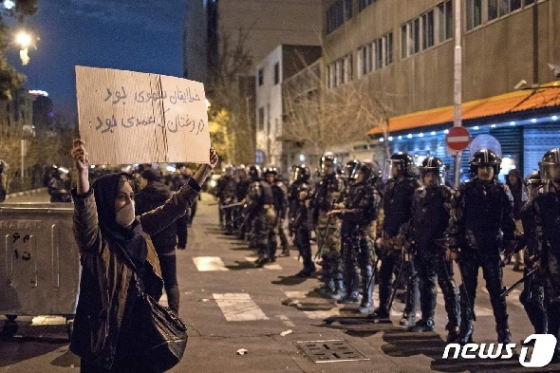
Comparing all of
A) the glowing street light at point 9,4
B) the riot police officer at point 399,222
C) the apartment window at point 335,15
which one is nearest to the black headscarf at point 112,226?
the riot police officer at point 399,222

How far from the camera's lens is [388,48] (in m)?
29.2

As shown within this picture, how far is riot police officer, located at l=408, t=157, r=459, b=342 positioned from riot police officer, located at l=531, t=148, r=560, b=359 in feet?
3.85

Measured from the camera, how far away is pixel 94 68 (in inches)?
161

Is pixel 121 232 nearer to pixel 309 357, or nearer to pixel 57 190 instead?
pixel 309 357

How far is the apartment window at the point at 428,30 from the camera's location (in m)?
24.7

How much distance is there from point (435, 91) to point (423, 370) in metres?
18.4

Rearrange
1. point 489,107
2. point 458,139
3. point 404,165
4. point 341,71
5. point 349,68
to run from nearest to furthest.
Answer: point 404,165 < point 458,139 < point 489,107 < point 349,68 < point 341,71

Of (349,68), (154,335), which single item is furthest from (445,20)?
(154,335)

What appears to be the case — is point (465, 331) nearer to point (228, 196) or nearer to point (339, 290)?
point (339, 290)

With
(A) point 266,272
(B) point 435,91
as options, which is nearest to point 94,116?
(A) point 266,272

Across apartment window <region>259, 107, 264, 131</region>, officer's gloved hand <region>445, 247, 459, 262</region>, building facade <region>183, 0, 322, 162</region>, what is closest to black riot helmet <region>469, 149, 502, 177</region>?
officer's gloved hand <region>445, 247, 459, 262</region>

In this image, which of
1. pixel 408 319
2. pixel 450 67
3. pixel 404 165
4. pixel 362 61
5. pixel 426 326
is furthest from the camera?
pixel 362 61

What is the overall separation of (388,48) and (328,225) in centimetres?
1995

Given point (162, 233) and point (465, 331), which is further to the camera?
point (162, 233)
